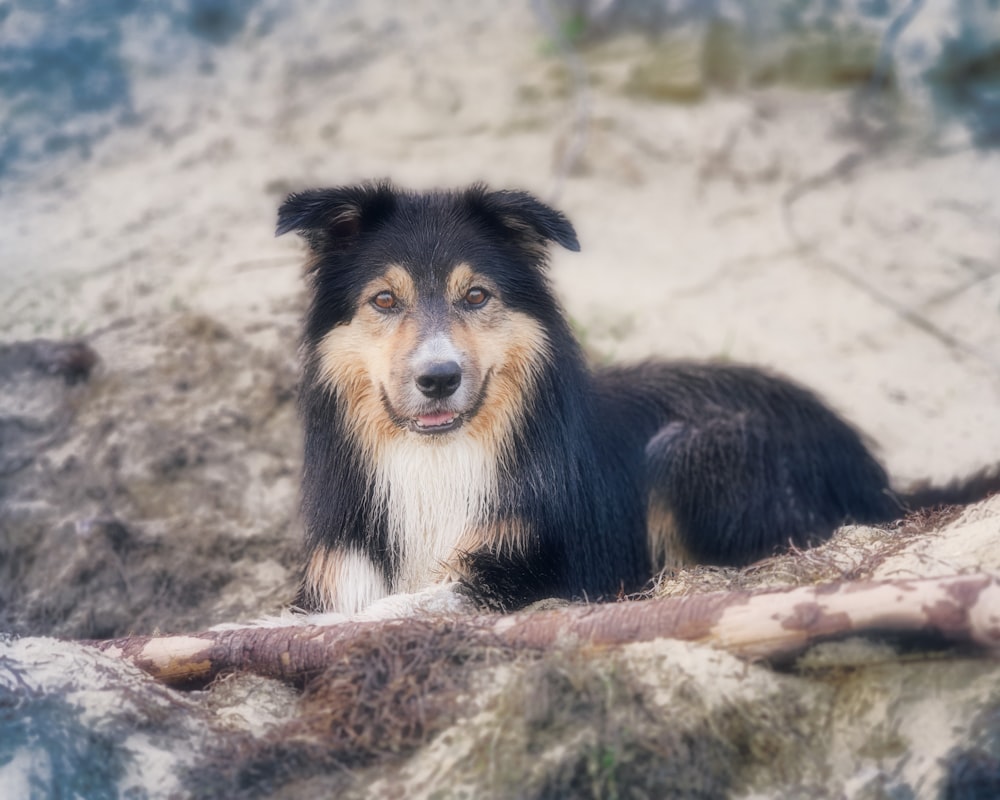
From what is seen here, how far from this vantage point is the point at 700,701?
3135 millimetres

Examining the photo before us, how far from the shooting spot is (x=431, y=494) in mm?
4605

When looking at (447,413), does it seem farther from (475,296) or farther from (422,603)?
(422,603)

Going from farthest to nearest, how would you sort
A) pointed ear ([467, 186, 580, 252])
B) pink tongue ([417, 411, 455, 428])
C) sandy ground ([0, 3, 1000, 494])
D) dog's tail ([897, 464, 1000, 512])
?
1. sandy ground ([0, 3, 1000, 494])
2. dog's tail ([897, 464, 1000, 512])
3. pointed ear ([467, 186, 580, 252])
4. pink tongue ([417, 411, 455, 428])

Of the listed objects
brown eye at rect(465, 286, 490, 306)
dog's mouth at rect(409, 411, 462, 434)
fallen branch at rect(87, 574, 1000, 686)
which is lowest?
fallen branch at rect(87, 574, 1000, 686)

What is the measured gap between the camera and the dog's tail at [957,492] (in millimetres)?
5195

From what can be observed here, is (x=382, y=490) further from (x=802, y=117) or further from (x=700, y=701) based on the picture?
(x=802, y=117)

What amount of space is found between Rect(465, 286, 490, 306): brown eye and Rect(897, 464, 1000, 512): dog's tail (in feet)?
6.99

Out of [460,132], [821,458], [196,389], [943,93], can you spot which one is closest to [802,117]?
[943,93]

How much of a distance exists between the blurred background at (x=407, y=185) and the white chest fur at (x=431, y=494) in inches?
52.1

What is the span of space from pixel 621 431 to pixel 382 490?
1217 mm

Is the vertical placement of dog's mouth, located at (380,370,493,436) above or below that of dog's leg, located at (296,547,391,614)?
above

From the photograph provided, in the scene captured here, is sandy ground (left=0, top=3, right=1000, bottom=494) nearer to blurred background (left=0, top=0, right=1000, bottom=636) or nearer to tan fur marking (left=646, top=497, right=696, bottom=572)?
blurred background (left=0, top=0, right=1000, bottom=636)

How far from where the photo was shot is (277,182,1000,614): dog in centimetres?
449

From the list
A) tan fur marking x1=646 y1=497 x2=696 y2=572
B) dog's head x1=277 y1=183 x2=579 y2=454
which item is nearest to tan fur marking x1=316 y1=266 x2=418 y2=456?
dog's head x1=277 y1=183 x2=579 y2=454
